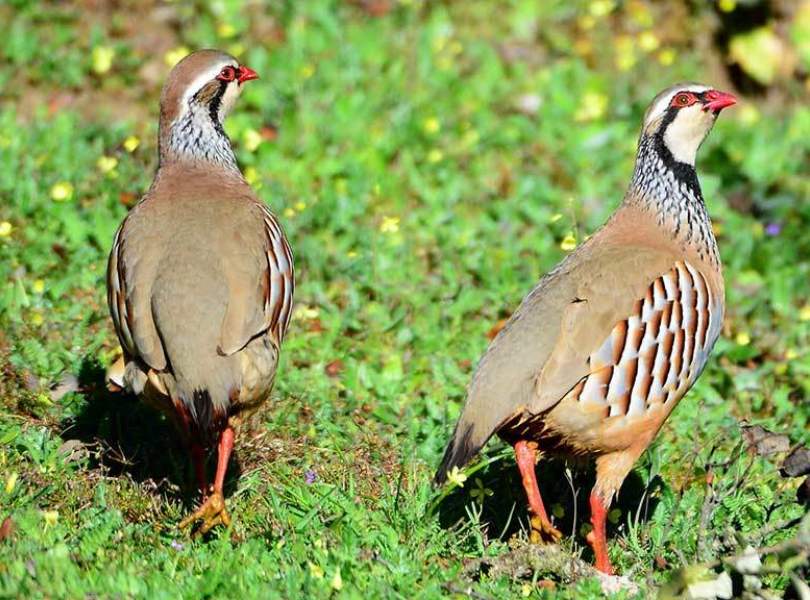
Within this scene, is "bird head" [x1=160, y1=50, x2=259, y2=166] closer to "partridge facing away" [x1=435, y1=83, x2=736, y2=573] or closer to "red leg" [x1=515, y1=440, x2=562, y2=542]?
"partridge facing away" [x1=435, y1=83, x2=736, y2=573]

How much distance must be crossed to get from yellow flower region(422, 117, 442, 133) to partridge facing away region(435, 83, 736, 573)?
282 cm

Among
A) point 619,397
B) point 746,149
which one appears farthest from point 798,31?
point 619,397

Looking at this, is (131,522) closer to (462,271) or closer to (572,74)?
(462,271)

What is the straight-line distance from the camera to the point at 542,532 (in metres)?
4.52

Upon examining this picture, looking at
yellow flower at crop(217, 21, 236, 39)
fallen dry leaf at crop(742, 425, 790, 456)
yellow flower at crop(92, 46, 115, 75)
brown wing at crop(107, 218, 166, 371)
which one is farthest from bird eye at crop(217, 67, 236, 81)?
yellow flower at crop(217, 21, 236, 39)

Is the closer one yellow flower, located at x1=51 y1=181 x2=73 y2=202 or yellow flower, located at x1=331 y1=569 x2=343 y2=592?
yellow flower, located at x1=331 y1=569 x2=343 y2=592

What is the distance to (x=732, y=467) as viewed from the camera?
5.04 metres

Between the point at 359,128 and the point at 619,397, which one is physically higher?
the point at 359,128

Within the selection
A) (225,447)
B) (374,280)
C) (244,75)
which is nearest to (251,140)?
(374,280)

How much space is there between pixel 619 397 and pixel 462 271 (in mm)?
2259

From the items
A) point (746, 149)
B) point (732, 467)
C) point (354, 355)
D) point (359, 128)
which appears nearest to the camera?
point (732, 467)

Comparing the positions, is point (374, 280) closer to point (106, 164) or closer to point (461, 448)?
point (106, 164)

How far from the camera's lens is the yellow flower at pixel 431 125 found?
7688 millimetres

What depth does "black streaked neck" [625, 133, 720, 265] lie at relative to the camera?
509cm
